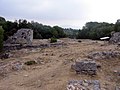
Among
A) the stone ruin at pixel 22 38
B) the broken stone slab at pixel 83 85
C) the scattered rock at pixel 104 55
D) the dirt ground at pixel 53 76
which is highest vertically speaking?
the stone ruin at pixel 22 38

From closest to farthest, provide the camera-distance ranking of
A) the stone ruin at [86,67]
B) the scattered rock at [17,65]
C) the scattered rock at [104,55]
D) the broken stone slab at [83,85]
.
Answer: the broken stone slab at [83,85], the stone ruin at [86,67], the scattered rock at [17,65], the scattered rock at [104,55]

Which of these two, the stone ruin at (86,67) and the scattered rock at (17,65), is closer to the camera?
the stone ruin at (86,67)

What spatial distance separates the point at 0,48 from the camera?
96.3 feet

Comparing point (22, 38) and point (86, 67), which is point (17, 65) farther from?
point (22, 38)

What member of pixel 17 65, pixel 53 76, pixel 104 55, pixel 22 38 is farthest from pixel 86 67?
pixel 22 38

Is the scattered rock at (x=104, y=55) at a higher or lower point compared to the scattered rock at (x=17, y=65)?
higher

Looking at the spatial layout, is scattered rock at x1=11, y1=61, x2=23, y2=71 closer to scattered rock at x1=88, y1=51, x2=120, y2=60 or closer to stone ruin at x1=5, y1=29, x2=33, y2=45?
scattered rock at x1=88, y1=51, x2=120, y2=60

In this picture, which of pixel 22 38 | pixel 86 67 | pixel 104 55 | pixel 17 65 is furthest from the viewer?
pixel 22 38

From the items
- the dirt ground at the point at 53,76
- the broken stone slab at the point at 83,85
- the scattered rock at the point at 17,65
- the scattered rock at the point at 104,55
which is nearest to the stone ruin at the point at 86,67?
the dirt ground at the point at 53,76

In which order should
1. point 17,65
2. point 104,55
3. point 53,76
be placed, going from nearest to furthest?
1. point 53,76
2. point 17,65
3. point 104,55

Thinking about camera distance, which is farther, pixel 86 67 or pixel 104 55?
pixel 104 55

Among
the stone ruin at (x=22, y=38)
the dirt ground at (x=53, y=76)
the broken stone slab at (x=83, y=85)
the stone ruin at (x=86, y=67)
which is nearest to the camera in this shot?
the broken stone slab at (x=83, y=85)

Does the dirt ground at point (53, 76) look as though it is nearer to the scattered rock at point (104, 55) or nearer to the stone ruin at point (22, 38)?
the scattered rock at point (104, 55)

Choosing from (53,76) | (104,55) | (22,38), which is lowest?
(53,76)
